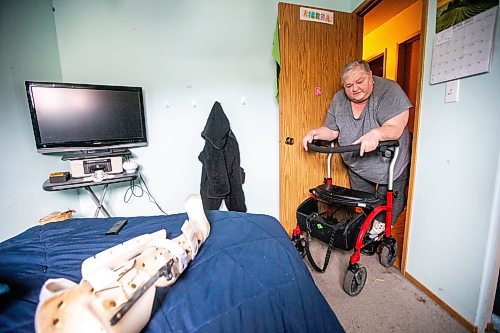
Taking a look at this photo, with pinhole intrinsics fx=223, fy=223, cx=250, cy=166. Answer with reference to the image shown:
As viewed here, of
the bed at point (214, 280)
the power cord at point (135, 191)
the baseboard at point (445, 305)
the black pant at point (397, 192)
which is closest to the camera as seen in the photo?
the bed at point (214, 280)

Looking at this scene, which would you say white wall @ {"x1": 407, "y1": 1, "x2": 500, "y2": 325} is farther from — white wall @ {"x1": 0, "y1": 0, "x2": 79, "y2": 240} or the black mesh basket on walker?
white wall @ {"x1": 0, "y1": 0, "x2": 79, "y2": 240}

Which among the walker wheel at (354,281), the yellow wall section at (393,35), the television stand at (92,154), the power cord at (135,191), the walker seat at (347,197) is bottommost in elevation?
the walker wheel at (354,281)

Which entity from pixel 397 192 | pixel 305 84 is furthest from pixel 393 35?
pixel 397 192

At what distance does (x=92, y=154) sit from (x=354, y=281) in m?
1.98

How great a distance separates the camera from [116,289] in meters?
0.49

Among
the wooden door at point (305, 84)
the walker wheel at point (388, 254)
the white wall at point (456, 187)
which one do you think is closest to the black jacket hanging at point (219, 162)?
the wooden door at point (305, 84)

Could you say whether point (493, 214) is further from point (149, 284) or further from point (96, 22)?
point (96, 22)

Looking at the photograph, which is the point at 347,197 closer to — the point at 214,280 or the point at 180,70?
the point at 214,280

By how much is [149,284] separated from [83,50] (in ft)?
6.56

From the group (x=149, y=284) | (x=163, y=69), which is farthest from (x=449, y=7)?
Result: (x=163, y=69)

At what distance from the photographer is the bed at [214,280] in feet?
1.77

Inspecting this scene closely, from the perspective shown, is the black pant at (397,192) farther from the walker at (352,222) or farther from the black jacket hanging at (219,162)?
the black jacket hanging at (219,162)

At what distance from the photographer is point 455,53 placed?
1.15m

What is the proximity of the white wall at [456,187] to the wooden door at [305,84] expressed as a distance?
75cm
